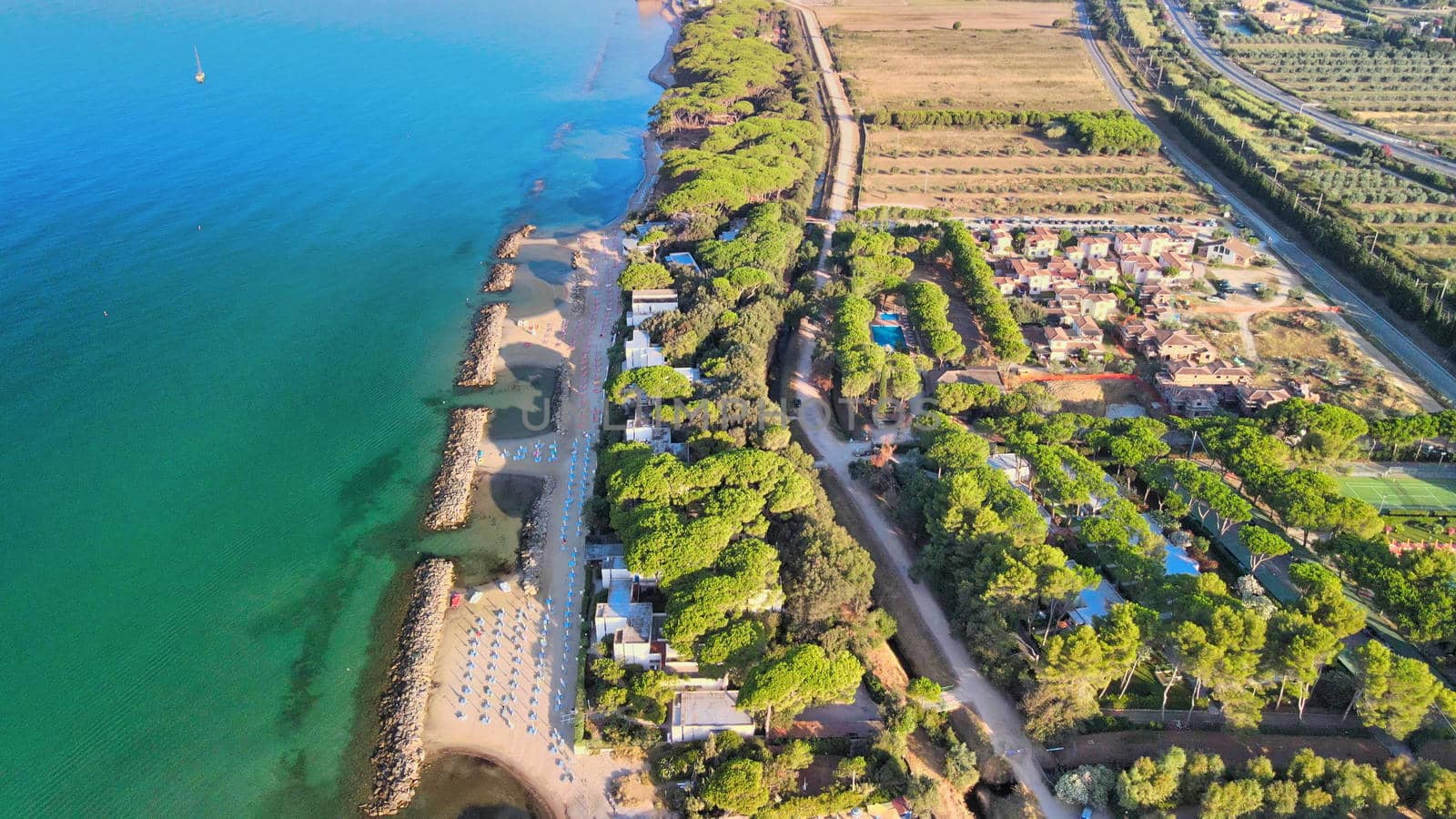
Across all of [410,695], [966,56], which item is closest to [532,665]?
[410,695]

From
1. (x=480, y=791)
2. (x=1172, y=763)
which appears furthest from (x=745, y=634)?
(x=1172, y=763)

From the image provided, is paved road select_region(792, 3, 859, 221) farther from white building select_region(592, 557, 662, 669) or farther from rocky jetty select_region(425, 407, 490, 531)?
white building select_region(592, 557, 662, 669)

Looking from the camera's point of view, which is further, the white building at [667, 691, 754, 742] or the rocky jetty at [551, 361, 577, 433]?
the rocky jetty at [551, 361, 577, 433]

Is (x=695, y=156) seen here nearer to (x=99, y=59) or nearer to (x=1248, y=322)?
(x=1248, y=322)

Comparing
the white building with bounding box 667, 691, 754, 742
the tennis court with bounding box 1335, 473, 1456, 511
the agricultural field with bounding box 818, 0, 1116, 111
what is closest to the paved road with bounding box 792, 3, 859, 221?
the agricultural field with bounding box 818, 0, 1116, 111

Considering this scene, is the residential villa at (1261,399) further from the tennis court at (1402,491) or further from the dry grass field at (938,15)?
the dry grass field at (938,15)

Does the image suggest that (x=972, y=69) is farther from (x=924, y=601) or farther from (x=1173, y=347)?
(x=924, y=601)

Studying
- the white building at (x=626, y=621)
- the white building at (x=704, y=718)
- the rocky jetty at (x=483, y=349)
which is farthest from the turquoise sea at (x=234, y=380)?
the white building at (x=704, y=718)
